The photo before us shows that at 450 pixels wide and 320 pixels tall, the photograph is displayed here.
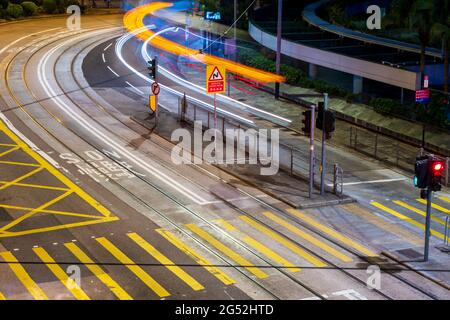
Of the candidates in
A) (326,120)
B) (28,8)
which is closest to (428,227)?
(326,120)

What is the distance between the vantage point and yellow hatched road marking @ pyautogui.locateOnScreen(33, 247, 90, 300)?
2028 centimetres

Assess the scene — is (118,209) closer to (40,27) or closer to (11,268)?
(11,268)

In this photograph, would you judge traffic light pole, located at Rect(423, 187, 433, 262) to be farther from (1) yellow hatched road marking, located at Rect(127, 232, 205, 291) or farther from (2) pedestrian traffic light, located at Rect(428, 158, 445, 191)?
(1) yellow hatched road marking, located at Rect(127, 232, 205, 291)

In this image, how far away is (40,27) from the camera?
7181cm

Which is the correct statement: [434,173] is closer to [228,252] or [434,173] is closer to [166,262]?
[228,252]

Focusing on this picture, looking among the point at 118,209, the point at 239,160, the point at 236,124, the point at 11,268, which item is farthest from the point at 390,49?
the point at 11,268

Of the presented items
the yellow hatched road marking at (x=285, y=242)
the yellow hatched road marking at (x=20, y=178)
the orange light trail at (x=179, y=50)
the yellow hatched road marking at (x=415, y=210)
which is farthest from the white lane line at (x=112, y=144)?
the orange light trail at (x=179, y=50)

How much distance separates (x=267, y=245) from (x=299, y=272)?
7.67 ft

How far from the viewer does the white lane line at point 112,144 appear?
2966cm

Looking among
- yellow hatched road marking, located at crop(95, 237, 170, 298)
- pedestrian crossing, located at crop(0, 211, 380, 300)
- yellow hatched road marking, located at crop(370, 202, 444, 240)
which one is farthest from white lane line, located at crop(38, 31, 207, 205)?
yellow hatched road marking, located at crop(370, 202, 444, 240)

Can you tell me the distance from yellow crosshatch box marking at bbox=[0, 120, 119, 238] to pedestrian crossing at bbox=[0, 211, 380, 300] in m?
1.70

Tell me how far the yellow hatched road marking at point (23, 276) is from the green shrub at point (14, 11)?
187 ft

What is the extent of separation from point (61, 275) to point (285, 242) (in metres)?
7.10

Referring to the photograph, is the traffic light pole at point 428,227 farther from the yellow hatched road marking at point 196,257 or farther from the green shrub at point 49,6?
the green shrub at point 49,6
